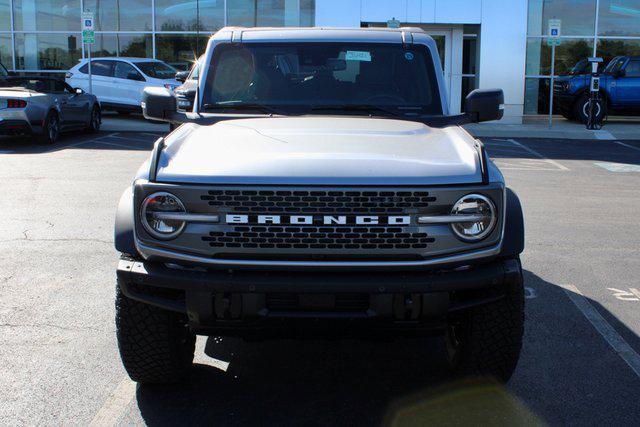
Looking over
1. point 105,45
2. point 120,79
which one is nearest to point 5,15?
point 105,45

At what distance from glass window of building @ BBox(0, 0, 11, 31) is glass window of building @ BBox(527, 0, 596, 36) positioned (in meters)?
17.0

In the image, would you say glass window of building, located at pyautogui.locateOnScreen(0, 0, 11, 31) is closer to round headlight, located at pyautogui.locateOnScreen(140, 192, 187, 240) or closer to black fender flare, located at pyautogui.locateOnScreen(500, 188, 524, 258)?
round headlight, located at pyautogui.locateOnScreen(140, 192, 187, 240)

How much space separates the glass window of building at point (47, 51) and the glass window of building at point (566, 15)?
14.7 meters

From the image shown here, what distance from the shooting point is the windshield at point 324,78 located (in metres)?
5.28

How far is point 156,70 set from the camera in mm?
23781

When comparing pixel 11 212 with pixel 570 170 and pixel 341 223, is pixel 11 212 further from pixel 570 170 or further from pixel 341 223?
pixel 570 170

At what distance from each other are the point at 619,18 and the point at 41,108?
1842cm

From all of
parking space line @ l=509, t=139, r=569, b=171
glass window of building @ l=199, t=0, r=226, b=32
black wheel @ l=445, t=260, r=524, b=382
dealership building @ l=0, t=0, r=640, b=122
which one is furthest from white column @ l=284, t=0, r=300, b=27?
black wheel @ l=445, t=260, r=524, b=382

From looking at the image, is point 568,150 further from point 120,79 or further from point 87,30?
point 120,79

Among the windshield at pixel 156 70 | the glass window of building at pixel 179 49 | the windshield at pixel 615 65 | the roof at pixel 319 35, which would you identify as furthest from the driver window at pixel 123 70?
the roof at pixel 319 35

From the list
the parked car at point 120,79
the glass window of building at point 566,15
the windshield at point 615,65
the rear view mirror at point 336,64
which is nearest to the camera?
the rear view mirror at point 336,64

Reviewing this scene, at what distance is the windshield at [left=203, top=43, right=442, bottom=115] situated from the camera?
5.28 metres

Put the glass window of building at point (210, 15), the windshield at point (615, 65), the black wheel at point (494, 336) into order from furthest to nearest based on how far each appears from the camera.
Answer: the glass window of building at point (210, 15)
the windshield at point (615, 65)
the black wheel at point (494, 336)

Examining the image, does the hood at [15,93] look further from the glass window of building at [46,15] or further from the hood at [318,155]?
the hood at [318,155]
